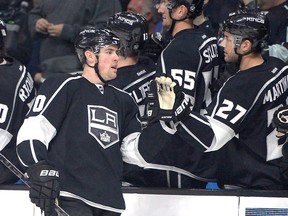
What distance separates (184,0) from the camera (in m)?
6.99

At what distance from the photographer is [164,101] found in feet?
19.9

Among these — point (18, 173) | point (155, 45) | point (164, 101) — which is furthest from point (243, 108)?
point (18, 173)

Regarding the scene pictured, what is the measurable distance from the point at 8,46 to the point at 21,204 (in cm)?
226

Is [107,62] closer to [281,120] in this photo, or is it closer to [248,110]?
[248,110]

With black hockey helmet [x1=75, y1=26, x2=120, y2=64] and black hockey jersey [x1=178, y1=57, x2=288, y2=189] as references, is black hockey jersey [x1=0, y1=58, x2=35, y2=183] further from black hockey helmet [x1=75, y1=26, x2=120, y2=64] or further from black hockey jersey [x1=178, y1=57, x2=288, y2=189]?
black hockey jersey [x1=178, y1=57, x2=288, y2=189]

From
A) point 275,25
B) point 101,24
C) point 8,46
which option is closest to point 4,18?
point 8,46

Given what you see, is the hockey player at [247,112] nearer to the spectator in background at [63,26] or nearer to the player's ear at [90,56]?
the player's ear at [90,56]

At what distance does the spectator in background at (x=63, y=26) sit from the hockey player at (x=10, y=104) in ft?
4.33

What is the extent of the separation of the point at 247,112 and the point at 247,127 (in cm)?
14

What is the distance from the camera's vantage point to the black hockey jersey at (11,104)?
6.82 m

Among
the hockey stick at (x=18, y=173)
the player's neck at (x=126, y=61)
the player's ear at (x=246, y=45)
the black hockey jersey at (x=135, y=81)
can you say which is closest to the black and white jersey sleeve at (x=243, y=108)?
the player's ear at (x=246, y=45)

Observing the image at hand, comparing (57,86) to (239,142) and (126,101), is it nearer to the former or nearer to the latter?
(126,101)

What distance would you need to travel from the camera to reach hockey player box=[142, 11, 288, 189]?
6480mm

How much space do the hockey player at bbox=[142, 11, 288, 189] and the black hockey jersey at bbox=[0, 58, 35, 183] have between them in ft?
3.49
